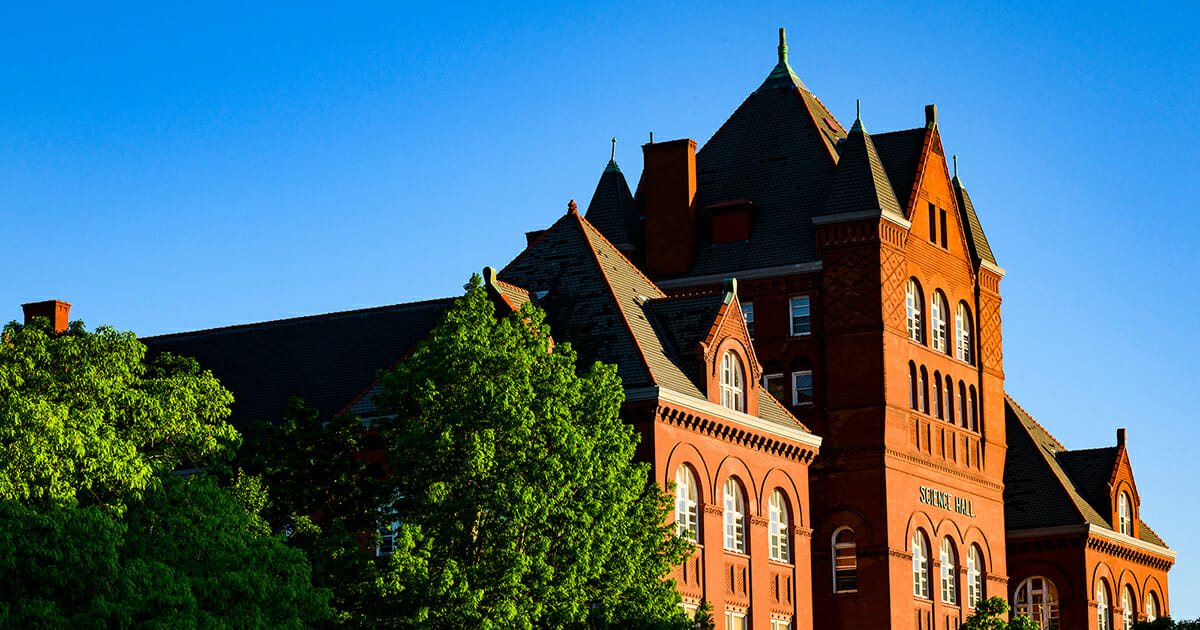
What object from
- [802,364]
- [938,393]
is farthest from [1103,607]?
[802,364]

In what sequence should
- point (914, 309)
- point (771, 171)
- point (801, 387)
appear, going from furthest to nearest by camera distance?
point (771, 171) < point (914, 309) < point (801, 387)

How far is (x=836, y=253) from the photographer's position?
6825 centimetres

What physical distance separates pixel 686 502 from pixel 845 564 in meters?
11.5

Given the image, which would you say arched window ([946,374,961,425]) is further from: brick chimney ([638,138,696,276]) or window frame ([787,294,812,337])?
brick chimney ([638,138,696,276])

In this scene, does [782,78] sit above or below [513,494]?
above

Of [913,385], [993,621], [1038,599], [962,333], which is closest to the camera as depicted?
[993,621]

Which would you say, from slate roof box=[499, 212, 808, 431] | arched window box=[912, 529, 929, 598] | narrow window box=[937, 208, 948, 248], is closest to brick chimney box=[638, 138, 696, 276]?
slate roof box=[499, 212, 808, 431]

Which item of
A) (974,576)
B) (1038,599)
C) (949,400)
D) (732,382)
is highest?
(949,400)

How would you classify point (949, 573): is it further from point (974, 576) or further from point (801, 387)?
point (801, 387)

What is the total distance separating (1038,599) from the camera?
80500 mm

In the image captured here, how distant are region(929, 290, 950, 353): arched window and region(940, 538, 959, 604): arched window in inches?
272

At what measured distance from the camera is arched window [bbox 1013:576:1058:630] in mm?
80312

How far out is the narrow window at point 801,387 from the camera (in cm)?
6819

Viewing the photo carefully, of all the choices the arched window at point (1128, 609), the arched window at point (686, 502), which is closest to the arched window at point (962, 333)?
the arched window at point (1128, 609)
